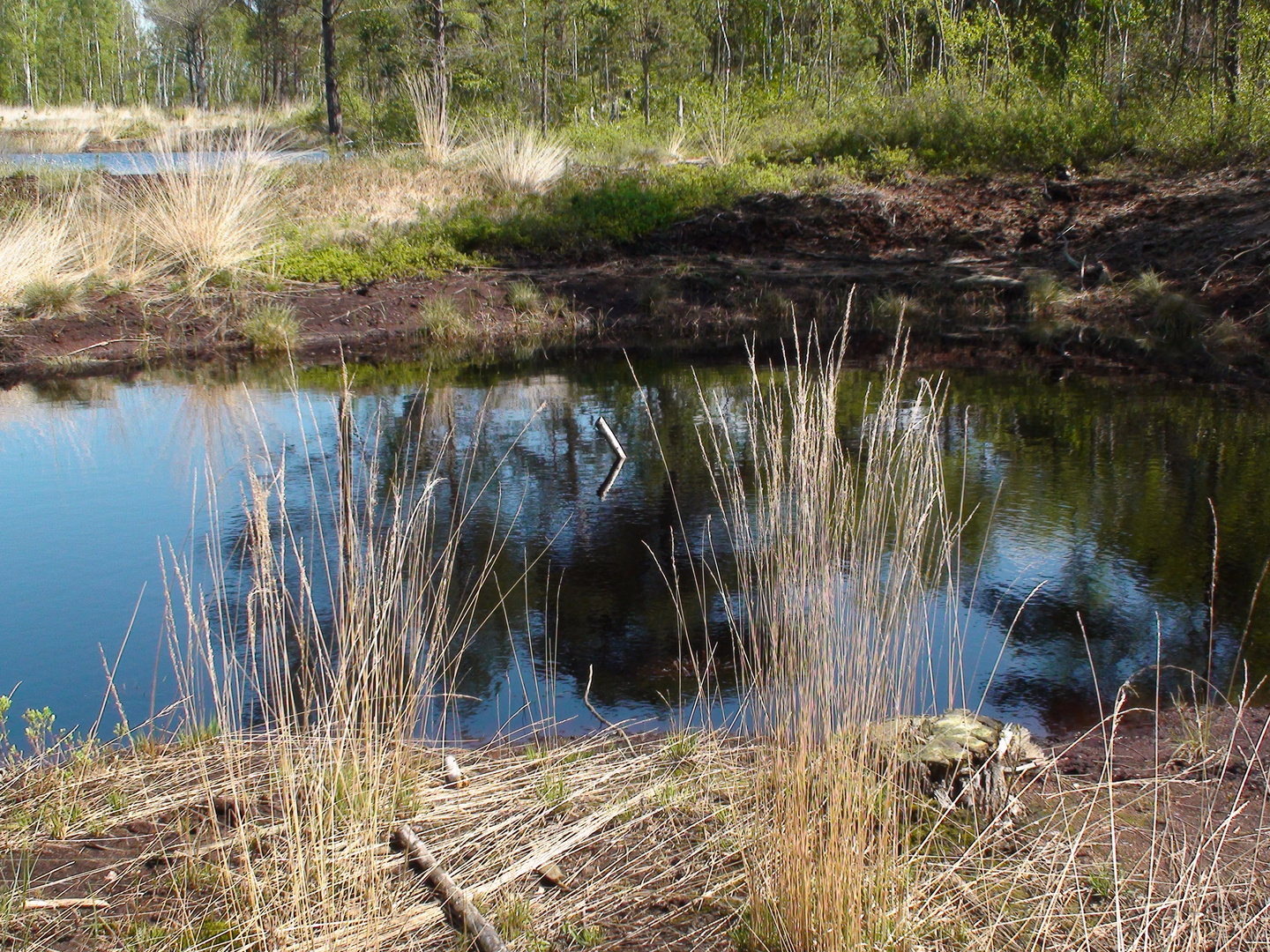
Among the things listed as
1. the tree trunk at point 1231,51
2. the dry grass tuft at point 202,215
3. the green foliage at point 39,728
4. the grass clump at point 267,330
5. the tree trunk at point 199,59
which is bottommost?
the green foliage at point 39,728

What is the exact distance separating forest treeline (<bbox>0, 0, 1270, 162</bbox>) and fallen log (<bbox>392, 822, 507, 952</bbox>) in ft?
54.1

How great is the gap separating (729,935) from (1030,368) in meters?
10.3

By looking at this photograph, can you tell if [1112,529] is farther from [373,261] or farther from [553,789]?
[373,261]

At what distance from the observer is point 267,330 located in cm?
1289

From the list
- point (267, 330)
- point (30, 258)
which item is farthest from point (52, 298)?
point (267, 330)

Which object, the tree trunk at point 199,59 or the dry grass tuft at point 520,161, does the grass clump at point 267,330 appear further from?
the tree trunk at point 199,59

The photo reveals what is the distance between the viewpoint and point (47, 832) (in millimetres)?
3379

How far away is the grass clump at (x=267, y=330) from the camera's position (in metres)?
12.9

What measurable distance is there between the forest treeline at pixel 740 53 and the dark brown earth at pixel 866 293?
259 cm

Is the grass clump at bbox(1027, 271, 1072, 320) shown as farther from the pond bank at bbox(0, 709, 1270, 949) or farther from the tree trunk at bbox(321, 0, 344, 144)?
the tree trunk at bbox(321, 0, 344, 144)

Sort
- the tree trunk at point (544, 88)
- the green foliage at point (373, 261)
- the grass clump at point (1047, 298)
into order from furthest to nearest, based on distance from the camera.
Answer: the tree trunk at point (544, 88) < the green foliage at point (373, 261) < the grass clump at point (1047, 298)

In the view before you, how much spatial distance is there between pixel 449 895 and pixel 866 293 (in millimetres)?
12358

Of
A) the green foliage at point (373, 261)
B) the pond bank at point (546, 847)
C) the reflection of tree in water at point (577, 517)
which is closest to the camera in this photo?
the pond bank at point (546, 847)

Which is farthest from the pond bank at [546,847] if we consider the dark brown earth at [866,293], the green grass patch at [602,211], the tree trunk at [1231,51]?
the tree trunk at [1231,51]
